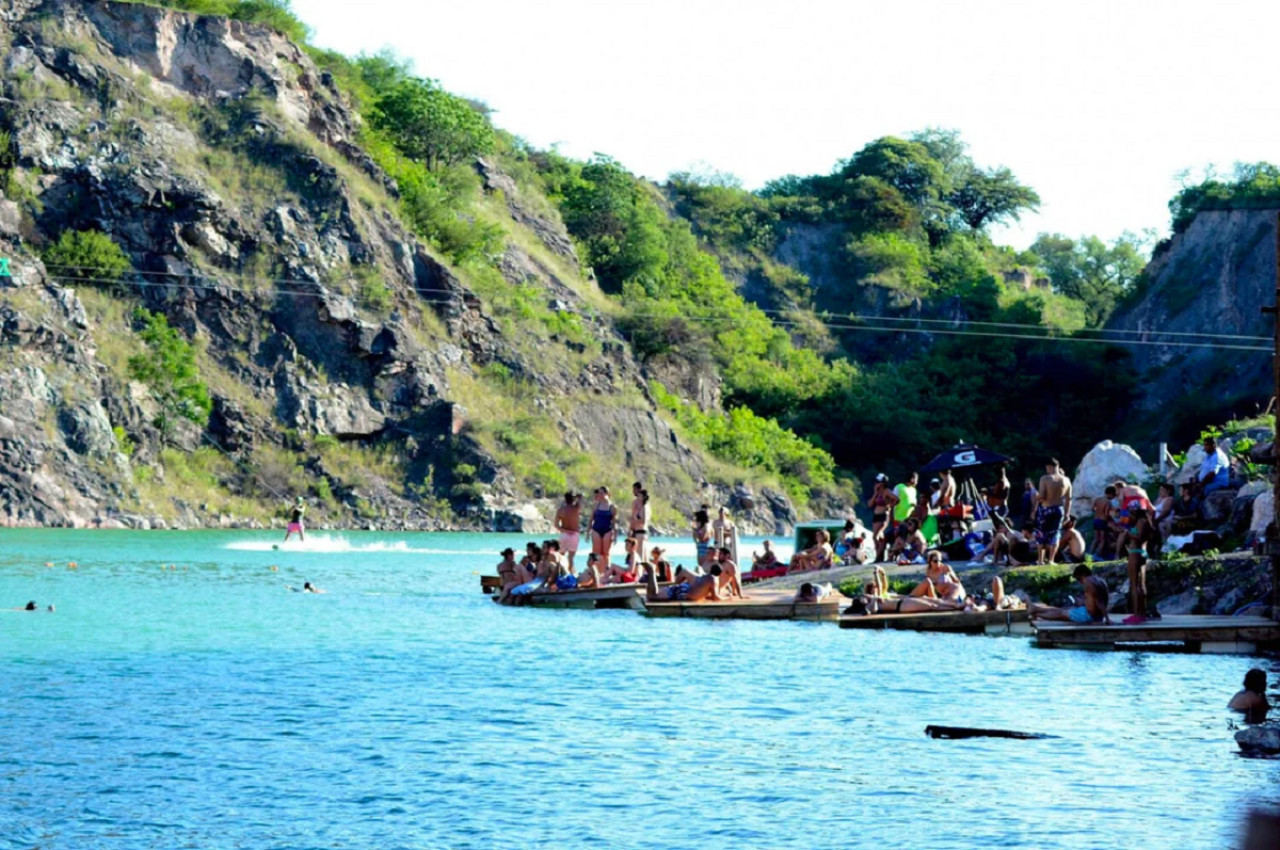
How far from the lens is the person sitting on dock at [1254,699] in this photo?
20.4m

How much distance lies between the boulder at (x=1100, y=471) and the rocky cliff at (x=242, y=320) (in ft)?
126

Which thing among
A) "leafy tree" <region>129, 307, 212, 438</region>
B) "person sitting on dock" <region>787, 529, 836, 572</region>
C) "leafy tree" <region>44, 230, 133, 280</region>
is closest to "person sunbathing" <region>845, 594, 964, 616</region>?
"person sitting on dock" <region>787, 529, 836, 572</region>

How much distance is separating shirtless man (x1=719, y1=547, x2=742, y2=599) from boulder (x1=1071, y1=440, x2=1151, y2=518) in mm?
9277

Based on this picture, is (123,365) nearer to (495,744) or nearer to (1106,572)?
(1106,572)

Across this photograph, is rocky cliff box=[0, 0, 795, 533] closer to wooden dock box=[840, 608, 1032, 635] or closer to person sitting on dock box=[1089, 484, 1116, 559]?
wooden dock box=[840, 608, 1032, 635]

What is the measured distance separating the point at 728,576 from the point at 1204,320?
6820cm

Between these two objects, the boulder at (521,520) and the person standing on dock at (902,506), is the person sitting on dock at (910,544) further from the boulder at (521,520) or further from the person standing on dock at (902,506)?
the boulder at (521,520)

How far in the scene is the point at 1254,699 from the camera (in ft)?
67.9

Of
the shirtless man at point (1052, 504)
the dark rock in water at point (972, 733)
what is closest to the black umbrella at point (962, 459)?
the shirtless man at point (1052, 504)

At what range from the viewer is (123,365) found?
237ft

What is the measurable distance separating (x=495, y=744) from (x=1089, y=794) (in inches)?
247

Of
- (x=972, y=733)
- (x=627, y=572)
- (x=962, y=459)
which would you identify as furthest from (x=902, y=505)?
(x=972, y=733)

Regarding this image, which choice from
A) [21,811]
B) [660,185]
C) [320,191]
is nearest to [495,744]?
[21,811]

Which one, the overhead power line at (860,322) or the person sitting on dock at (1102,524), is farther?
the overhead power line at (860,322)
